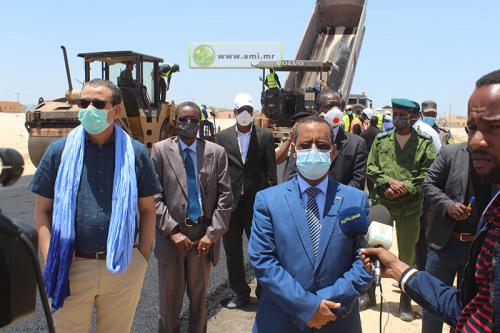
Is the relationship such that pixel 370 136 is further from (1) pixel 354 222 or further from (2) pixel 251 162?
(1) pixel 354 222

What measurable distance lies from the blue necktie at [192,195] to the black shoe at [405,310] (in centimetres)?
221

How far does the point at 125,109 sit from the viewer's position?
1218 centimetres

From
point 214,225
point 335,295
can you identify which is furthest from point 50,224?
point 335,295

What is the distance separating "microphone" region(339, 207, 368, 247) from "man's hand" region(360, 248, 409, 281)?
26 cm

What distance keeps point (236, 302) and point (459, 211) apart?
7.47ft

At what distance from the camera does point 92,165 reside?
2.93m

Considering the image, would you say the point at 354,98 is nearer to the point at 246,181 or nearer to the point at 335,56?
the point at 335,56

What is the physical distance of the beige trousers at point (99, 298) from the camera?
2.85 m

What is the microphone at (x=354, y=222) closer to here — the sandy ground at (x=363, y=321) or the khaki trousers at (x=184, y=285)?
the khaki trousers at (x=184, y=285)

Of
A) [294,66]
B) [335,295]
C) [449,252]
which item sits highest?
[294,66]

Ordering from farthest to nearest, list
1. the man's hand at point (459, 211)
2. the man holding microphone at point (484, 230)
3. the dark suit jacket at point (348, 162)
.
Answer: the dark suit jacket at point (348, 162), the man's hand at point (459, 211), the man holding microphone at point (484, 230)

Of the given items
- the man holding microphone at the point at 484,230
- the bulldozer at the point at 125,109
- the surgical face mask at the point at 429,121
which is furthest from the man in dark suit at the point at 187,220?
the bulldozer at the point at 125,109

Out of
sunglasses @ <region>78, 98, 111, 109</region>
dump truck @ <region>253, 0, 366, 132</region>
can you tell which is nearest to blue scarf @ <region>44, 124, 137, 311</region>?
sunglasses @ <region>78, 98, 111, 109</region>

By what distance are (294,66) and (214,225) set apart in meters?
11.9
